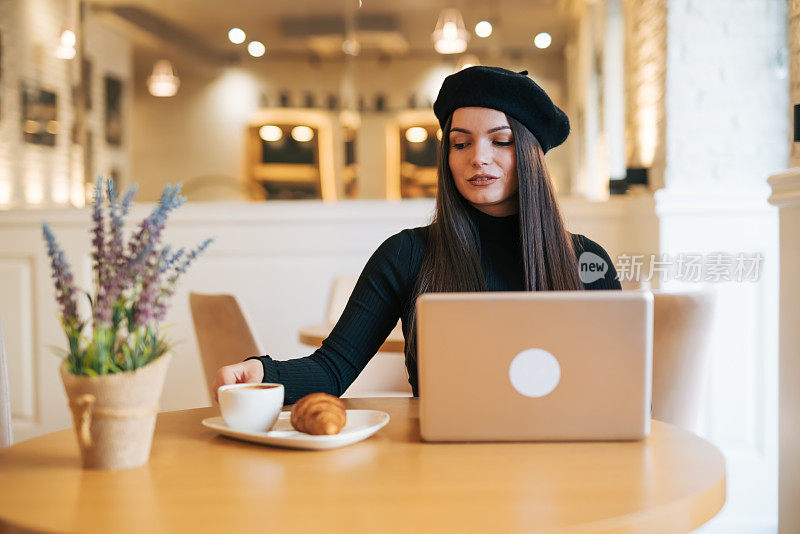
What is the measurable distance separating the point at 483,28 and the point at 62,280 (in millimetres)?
3562

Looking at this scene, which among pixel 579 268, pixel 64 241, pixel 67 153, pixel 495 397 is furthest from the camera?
pixel 67 153

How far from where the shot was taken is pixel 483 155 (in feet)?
5.25

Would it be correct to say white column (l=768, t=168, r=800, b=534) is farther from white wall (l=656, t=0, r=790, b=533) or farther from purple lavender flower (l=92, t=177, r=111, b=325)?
purple lavender flower (l=92, t=177, r=111, b=325)

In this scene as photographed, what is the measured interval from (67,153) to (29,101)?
324 mm

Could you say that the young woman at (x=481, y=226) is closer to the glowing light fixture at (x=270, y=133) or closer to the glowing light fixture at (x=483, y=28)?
the glowing light fixture at (x=483, y=28)

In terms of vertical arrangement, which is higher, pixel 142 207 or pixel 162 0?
pixel 162 0

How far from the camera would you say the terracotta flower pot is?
2.79ft

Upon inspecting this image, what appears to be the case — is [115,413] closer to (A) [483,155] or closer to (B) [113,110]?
(A) [483,155]

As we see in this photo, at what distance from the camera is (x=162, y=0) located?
14.0ft

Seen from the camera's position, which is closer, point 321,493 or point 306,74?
point 321,493

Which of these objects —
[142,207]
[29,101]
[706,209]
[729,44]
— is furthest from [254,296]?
[729,44]

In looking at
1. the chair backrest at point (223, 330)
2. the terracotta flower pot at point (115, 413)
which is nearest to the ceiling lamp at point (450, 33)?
the chair backrest at point (223, 330)

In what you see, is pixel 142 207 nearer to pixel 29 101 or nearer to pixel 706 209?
pixel 29 101

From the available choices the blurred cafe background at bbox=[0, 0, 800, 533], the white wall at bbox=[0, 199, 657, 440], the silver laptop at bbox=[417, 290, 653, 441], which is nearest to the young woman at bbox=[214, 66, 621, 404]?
the silver laptop at bbox=[417, 290, 653, 441]
